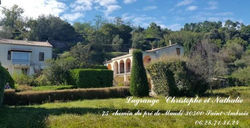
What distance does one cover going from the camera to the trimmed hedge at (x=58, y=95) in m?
13.5

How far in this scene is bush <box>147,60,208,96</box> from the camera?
53.1ft

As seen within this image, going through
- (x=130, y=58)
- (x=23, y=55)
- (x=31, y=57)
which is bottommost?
(x=130, y=58)

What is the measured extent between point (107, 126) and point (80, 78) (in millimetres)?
17614

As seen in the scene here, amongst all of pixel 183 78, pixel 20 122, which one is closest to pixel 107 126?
pixel 20 122

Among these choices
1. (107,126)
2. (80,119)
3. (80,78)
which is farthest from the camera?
(80,78)

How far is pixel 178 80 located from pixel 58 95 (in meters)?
9.11

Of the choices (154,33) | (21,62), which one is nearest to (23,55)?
(21,62)

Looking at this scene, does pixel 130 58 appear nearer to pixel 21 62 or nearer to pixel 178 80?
pixel 21 62

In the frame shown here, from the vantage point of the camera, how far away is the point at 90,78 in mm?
23672

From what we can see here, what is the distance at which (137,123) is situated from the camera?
21.4ft

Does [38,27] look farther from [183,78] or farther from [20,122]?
[20,122]

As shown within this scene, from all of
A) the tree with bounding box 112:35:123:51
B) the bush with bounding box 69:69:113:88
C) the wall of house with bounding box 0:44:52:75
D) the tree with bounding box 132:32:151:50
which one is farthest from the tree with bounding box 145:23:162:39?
the bush with bounding box 69:69:113:88

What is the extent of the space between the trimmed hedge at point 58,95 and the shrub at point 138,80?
56.1 inches

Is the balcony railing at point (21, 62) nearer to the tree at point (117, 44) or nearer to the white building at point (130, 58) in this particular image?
the white building at point (130, 58)
